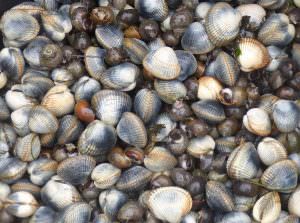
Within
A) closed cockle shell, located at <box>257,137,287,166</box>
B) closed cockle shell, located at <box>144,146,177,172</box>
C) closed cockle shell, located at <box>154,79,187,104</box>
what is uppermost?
closed cockle shell, located at <box>154,79,187,104</box>

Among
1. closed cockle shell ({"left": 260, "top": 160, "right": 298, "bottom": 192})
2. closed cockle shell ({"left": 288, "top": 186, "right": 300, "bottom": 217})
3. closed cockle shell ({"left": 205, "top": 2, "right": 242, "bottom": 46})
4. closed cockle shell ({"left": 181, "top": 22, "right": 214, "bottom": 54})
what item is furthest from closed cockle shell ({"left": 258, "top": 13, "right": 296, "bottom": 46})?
closed cockle shell ({"left": 288, "top": 186, "right": 300, "bottom": 217})

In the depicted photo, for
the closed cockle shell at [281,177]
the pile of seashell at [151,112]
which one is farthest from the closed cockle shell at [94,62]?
the closed cockle shell at [281,177]

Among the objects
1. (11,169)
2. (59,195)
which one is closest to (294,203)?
(59,195)

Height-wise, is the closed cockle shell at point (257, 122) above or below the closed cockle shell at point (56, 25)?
below

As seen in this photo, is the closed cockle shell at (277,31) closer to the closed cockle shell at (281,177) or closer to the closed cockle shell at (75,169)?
the closed cockle shell at (281,177)

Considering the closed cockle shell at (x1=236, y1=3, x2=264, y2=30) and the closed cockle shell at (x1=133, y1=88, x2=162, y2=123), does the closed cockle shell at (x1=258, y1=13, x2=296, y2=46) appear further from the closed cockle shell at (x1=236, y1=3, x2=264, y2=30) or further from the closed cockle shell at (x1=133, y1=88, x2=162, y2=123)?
the closed cockle shell at (x1=133, y1=88, x2=162, y2=123)

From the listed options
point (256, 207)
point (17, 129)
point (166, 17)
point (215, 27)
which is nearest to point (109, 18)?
point (166, 17)
